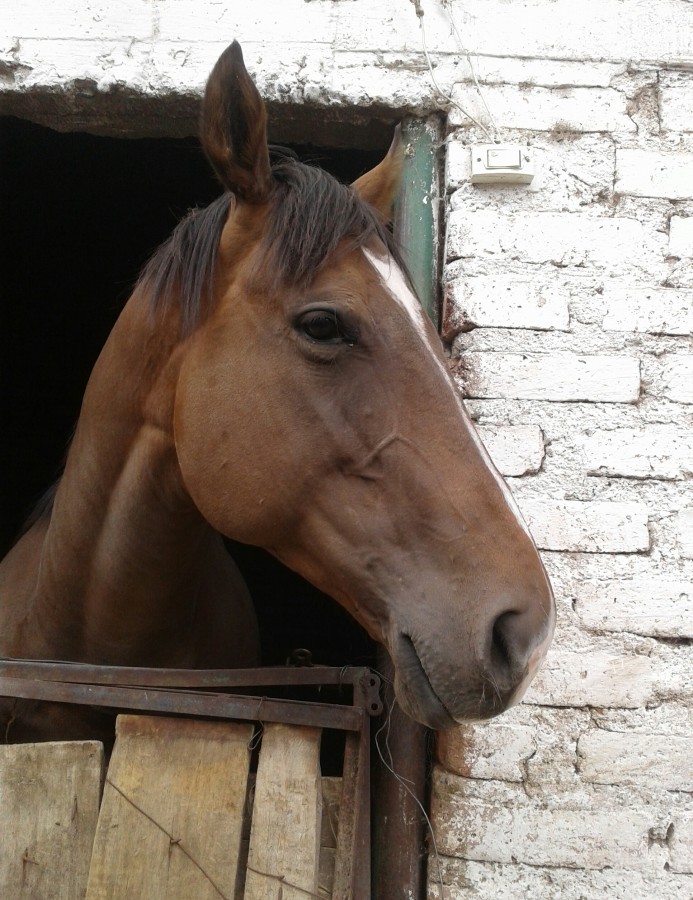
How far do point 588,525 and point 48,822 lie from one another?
54.2 inches

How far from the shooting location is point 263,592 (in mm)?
4742

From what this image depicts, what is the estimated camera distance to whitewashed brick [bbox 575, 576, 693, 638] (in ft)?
6.23

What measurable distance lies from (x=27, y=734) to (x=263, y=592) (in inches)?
114

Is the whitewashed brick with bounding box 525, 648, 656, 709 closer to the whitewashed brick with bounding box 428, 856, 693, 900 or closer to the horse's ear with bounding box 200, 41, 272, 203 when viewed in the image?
the whitewashed brick with bounding box 428, 856, 693, 900

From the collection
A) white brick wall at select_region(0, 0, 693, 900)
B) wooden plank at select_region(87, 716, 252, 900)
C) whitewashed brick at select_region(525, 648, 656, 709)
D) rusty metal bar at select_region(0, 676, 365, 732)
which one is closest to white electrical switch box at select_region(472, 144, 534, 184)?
white brick wall at select_region(0, 0, 693, 900)

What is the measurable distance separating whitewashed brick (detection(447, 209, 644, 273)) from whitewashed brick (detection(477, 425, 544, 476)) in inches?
17.7

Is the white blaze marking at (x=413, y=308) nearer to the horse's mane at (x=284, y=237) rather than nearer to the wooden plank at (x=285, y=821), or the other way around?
the horse's mane at (x=284, y=237)

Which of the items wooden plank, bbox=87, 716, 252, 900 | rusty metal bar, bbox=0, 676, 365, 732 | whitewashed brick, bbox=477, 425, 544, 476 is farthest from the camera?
whitewashed brick, bbox=477, 425, 544, 476

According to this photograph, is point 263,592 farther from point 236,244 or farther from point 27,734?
point 236,244

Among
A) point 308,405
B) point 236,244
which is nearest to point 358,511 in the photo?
point 308,405

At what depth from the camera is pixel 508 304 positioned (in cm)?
200

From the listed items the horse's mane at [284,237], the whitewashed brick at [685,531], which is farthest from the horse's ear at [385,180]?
the whitewashed brick at [685,531]

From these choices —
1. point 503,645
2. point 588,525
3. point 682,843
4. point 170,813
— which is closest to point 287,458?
point 503,645

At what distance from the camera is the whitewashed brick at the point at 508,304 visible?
199 cm
